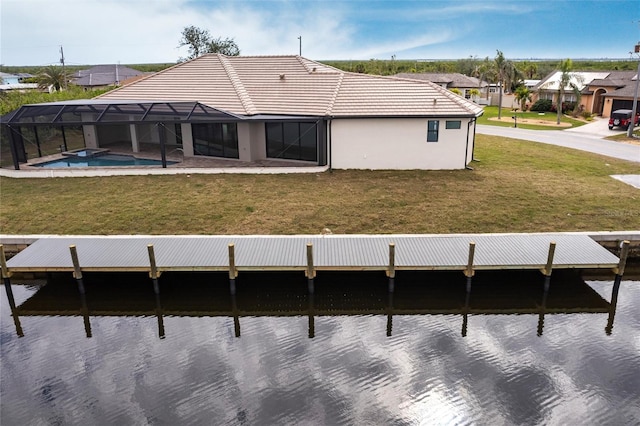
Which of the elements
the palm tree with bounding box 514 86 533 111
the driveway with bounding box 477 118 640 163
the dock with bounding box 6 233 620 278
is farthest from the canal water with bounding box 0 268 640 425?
the palm tree with bounding box 514 86 533 111

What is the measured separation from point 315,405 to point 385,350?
8.99ft

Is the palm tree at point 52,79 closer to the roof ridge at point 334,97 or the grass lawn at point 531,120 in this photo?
the roof ridge at point 334,97

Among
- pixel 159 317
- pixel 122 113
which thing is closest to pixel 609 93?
pixel 122 113

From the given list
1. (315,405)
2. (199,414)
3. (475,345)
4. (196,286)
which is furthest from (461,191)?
(199,414)

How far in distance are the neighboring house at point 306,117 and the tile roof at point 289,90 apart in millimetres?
63

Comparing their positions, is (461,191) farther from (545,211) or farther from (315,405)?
(315,405)

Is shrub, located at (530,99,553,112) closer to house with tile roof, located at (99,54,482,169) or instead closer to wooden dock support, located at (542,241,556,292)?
house with tile roof, located at (99,54,482,169)

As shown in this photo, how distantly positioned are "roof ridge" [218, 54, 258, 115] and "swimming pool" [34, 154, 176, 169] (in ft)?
17.6

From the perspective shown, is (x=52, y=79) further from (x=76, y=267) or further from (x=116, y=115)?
(x=76, y=267)

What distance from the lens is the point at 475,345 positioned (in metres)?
12.9

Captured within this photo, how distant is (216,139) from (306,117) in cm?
613

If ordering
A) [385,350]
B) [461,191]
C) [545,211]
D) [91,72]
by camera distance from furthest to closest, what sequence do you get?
[91,72], [461,191], [545,211], [385,350]

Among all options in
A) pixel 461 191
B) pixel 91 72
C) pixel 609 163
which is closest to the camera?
pixel 461 191

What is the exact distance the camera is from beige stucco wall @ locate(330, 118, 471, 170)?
2592cm
